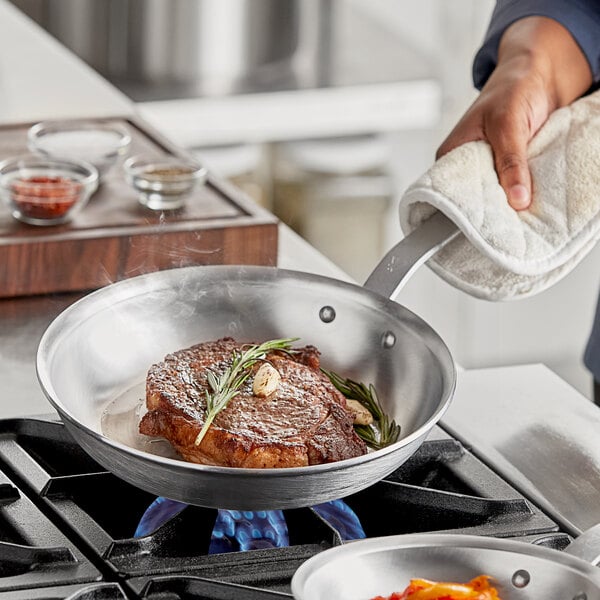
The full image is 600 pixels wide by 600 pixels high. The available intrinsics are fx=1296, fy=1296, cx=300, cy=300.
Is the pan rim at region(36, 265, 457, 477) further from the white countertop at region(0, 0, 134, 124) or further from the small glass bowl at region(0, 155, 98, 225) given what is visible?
the white countertop at region(0, 0, 134, 124)

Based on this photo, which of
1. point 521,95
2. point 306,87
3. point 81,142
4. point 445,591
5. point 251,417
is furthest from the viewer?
point 306,87

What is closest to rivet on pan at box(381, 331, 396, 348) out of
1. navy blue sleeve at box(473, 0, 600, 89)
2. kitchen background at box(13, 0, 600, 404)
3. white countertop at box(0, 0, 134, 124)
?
navy blue sleeve at box(473, 0, 600, 89)

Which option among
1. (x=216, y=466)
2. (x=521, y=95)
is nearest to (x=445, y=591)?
(x=216, y=466)

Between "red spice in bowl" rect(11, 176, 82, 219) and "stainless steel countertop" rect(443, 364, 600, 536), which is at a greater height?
"red spice in bowl" rect(11, 176, 82, 219)

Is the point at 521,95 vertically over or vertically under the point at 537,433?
over

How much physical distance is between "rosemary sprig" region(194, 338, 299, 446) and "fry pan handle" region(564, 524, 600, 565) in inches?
8.1

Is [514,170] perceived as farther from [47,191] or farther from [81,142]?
[81,142]

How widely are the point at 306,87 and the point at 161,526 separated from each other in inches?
65.0

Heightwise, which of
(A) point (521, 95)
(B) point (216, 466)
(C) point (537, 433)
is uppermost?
(A) point (521, 95)

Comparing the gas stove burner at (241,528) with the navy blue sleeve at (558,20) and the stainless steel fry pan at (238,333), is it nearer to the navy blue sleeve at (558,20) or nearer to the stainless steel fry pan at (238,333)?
the stainless steel fry pan at (238,333)

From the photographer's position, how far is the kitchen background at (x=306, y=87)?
2.25 meters

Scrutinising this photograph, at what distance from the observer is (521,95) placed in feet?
3.32

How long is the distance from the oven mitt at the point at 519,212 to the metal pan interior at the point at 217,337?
0.10m

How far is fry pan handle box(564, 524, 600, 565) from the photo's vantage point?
0.67 m
